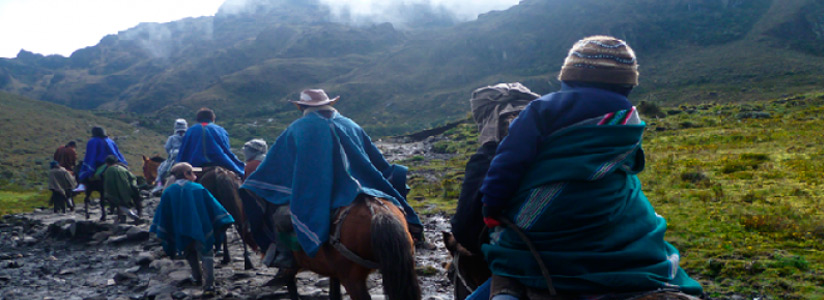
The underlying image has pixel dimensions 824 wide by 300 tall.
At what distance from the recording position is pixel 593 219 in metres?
2.09

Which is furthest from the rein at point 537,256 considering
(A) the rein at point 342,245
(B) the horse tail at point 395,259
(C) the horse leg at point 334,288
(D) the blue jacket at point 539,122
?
(C) the horse leg at point 334,288

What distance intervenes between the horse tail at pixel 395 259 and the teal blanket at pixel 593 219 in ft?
6.10

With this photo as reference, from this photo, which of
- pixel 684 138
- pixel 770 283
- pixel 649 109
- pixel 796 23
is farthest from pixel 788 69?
pixel 770 283

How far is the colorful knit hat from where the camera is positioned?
7.17 feet

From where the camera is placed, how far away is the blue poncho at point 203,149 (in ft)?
25.0

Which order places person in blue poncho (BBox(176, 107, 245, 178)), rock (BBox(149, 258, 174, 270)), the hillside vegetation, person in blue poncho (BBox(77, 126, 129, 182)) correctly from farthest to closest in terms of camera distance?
person in blue poncho (BBox(77, 126, 129, 182)) → rock (BBox(149, 258, 174, 270)) → person in blue poncho (BBox(176, 107, 245, 178)) → the hillside vegetation

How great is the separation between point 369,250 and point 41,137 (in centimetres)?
4783

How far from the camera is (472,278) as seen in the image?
3.41m

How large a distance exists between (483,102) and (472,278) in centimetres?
110

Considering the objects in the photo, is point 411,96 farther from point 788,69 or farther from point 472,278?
point 472,278

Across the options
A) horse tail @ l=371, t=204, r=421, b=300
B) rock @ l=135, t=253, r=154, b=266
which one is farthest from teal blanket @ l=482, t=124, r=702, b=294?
rock @ l=135, t=253, r=154, b=266

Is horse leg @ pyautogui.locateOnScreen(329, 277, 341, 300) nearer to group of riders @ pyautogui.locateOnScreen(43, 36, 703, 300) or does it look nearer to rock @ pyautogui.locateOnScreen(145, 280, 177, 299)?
rock @ pyautogui.locateOnScreen(145, 280, 177, 299)

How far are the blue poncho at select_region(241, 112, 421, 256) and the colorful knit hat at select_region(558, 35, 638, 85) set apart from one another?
259 centimetres

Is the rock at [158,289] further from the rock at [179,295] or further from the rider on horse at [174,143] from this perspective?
the rider on horse at [174,143]
